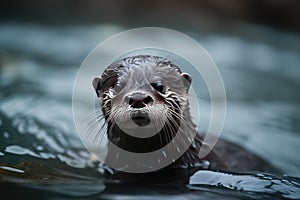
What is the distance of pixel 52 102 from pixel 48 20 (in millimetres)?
2729

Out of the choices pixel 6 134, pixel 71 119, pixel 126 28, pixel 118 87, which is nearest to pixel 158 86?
pixel 118 87

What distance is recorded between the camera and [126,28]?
7.17m

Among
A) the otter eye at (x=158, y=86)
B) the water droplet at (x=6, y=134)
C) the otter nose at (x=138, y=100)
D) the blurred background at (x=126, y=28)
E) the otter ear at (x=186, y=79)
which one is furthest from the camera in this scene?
the blurred background at (x=126, y=28)

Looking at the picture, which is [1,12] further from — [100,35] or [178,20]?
[178,20]

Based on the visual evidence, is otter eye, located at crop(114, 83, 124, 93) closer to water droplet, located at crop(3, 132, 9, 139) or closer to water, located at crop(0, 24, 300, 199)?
water, located at crop(0, 24, 300, 199)

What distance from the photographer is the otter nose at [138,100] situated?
269 cm

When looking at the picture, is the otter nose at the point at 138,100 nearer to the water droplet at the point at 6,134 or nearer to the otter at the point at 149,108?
the otter at the point at 149,108

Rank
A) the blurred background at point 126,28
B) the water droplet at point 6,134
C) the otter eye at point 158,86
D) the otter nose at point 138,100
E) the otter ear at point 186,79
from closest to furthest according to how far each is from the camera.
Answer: the otter nose at point 138,100 → the otter eye at point 158,86 → the otter ear at point 186,79 → the water droplet at point 6,134 → the blurred background at point 126,28

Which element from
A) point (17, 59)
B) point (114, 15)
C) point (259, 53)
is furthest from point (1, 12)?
point (259, 53)

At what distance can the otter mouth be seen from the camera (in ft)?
8.82

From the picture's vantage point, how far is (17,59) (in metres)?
6.05

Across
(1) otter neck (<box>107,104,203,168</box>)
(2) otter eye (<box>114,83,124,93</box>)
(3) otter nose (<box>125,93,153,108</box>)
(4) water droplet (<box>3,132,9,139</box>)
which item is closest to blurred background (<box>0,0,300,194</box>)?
(4) water droplet (<box>3,132,9,139</box>)

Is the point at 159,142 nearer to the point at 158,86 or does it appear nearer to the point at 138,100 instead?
the point at 158,86

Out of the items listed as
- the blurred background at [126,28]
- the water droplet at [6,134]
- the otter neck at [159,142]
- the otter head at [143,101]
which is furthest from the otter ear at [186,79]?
the water droplet at [6,134]
